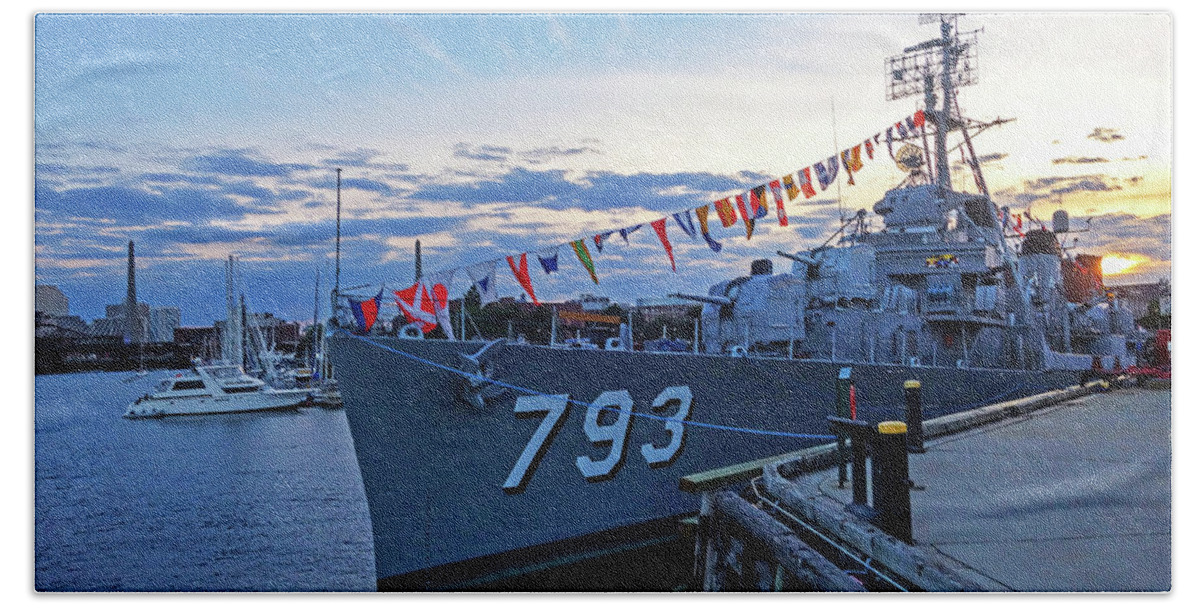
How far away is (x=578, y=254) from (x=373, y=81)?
1.75 meters

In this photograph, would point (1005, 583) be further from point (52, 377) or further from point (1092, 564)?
point (52, 377)

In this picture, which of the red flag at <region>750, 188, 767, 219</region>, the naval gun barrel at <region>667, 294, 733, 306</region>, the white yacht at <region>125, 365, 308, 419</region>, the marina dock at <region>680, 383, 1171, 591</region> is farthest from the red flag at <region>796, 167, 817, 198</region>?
the white yacht at <region>125, 365, 308, 419</region>

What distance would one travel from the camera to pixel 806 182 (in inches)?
273

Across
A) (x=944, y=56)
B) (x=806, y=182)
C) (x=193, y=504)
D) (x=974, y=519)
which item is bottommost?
(x=193, y=504)

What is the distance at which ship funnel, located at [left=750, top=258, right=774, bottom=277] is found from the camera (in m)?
8.42

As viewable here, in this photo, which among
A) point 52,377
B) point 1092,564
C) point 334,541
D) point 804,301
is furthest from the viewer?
point 334,541

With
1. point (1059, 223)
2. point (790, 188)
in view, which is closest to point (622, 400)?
point (790, 188)

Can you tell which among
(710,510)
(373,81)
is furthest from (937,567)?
(373,81)

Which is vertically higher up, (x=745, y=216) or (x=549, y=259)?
(x=745, y=216)

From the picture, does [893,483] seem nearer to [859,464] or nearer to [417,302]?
[859,464]

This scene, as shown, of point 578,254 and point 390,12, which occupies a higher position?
point 390,12

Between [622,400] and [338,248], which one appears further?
[622,400]

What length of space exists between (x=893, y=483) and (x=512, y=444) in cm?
296

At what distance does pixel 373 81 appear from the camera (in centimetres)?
540
